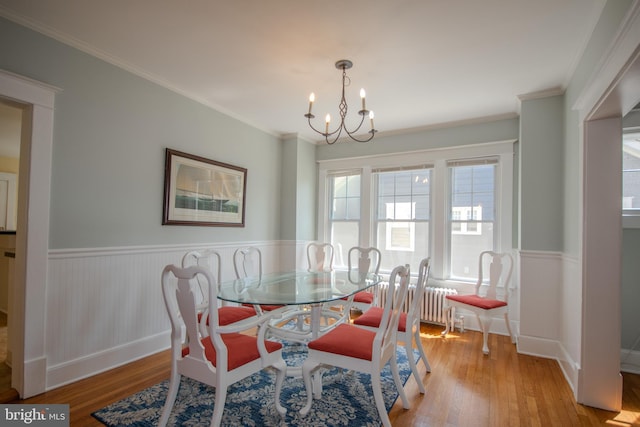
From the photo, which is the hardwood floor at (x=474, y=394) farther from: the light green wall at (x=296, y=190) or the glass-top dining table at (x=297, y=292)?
the light green wall at (x=296, y=190)

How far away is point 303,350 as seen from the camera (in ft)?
10.3

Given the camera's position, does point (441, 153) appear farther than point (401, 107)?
Yes

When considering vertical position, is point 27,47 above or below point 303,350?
above

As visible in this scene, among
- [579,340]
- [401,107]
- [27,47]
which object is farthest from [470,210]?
[27,47]

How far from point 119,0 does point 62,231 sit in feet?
5.49

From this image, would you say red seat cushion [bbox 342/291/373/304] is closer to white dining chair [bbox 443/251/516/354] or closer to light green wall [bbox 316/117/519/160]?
white dining chair [bbox 443/251/516/354]

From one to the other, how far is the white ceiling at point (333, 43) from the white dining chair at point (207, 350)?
5.56ft

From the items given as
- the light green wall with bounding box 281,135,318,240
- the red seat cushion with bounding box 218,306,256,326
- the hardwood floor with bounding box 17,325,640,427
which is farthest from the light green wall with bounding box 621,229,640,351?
the light green wall with bounding box 281,135,318,240

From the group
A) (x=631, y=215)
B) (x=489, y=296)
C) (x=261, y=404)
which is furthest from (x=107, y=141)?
(x=631, y=215)

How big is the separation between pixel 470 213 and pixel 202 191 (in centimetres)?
327

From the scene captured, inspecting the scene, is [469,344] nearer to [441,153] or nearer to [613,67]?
[441,153]

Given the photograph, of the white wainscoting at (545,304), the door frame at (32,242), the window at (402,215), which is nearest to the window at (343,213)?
the window at (402,215)

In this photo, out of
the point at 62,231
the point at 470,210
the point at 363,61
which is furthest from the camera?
the point at 470,210

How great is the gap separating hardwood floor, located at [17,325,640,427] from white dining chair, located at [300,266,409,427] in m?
0.32
